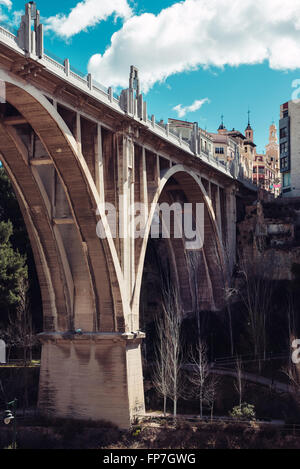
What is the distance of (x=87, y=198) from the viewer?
112ft

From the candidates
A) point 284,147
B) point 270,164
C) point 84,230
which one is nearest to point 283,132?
point 284,147

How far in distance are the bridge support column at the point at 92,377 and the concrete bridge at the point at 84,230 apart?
0.06 m

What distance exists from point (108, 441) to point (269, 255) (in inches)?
1177

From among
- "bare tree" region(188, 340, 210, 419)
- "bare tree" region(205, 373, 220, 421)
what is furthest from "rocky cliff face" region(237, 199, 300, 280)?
"bare tree" region(205, 373, 220, 421)

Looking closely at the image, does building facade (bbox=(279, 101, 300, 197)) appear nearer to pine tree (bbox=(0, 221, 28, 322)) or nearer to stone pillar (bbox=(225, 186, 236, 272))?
stone pillar (bbox=(225, 186, 236, 272))

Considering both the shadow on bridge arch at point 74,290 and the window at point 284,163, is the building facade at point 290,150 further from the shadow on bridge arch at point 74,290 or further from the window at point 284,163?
the shadow on bridge arch at point 74,290

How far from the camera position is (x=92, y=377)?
3644 centimetres

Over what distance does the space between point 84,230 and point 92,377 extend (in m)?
8.55

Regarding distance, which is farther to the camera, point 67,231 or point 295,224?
point 295,224

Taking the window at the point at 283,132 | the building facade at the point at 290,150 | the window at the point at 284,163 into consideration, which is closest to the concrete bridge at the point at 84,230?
the building facade at the point at 290,150

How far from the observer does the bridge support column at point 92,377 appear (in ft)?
118

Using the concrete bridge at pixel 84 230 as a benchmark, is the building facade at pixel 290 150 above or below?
above

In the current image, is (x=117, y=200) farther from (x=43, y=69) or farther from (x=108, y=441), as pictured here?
(x=108, y=441)
